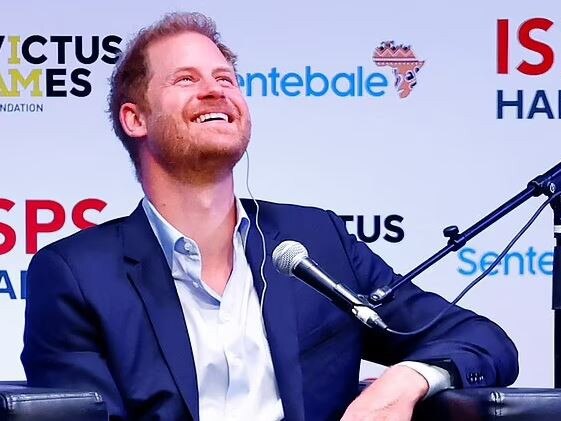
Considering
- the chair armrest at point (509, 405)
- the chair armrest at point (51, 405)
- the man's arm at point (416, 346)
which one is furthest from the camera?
the man's arm at point (416, 346)

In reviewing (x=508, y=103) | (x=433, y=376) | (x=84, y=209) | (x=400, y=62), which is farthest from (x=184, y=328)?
(x=508, y=103)

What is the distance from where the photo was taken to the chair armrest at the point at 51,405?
2301 mm

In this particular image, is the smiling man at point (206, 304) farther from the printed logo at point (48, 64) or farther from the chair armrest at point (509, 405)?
the printed logo at point (48, 64)

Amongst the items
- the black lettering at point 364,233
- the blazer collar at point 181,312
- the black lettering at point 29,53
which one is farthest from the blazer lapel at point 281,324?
the black lettering at point 29,53

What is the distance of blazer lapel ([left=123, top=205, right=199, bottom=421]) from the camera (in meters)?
2.68

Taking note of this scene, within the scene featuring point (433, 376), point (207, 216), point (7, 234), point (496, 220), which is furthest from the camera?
point (7, 234)

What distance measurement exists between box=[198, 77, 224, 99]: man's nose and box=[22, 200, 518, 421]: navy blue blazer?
11.1 inches

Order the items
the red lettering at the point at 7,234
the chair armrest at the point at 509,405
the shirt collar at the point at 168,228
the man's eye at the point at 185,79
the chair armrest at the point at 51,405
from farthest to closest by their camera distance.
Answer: the red lettering at the point at 7,234 → the man's eye at the point at 185,79 → the shirt collar at the point at 168,228 → the chair armrest at the point at 509,405 → the chair armrest at the point at 51,405

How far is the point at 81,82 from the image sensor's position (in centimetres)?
364

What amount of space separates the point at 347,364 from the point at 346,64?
1.11 metres

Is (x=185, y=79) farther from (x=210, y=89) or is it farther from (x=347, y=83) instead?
(x=347, y=83)

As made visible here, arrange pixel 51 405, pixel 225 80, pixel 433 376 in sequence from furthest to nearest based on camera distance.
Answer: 1. pixel 225 80
2. pixel 433 376
3. pixel 51 405

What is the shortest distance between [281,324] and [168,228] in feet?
1.08

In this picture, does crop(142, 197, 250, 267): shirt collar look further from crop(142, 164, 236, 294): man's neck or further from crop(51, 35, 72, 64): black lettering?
crop(51, 35, 72, 64): black lettering
